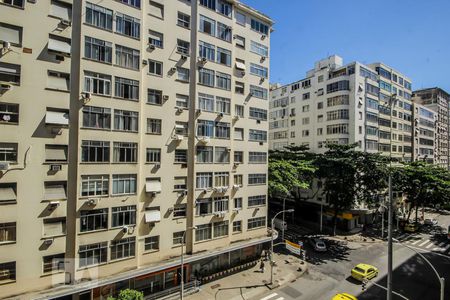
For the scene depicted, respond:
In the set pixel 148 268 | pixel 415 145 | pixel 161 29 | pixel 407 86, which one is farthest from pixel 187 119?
pixel 415 145

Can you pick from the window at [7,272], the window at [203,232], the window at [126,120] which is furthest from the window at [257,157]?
the window at [7,272]

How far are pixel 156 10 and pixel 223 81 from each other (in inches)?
375

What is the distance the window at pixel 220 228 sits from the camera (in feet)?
97.7

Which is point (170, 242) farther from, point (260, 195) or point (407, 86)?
point (407, 86)

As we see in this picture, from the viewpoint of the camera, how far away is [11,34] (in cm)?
1897

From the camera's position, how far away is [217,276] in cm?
2992

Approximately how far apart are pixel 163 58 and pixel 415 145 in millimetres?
71928

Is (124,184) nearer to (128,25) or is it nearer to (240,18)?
(128,25)

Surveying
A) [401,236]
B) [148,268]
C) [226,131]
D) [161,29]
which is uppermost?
[161,29]

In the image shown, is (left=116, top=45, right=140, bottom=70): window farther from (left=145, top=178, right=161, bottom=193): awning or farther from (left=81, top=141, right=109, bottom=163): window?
(left=145, top=178, right=161, bottom=193): awning

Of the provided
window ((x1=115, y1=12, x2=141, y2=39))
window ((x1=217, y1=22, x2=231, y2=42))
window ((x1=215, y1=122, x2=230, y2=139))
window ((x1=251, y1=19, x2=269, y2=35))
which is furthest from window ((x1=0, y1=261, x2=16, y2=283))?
window ((x1=251, y1=19, x2=269, y2=35))

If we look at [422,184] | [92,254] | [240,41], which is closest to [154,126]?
[92,254]

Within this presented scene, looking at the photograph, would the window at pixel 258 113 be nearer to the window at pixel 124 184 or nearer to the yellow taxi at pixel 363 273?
the window at pixel 124 184

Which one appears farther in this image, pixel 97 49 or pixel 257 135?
pixel 257 135
